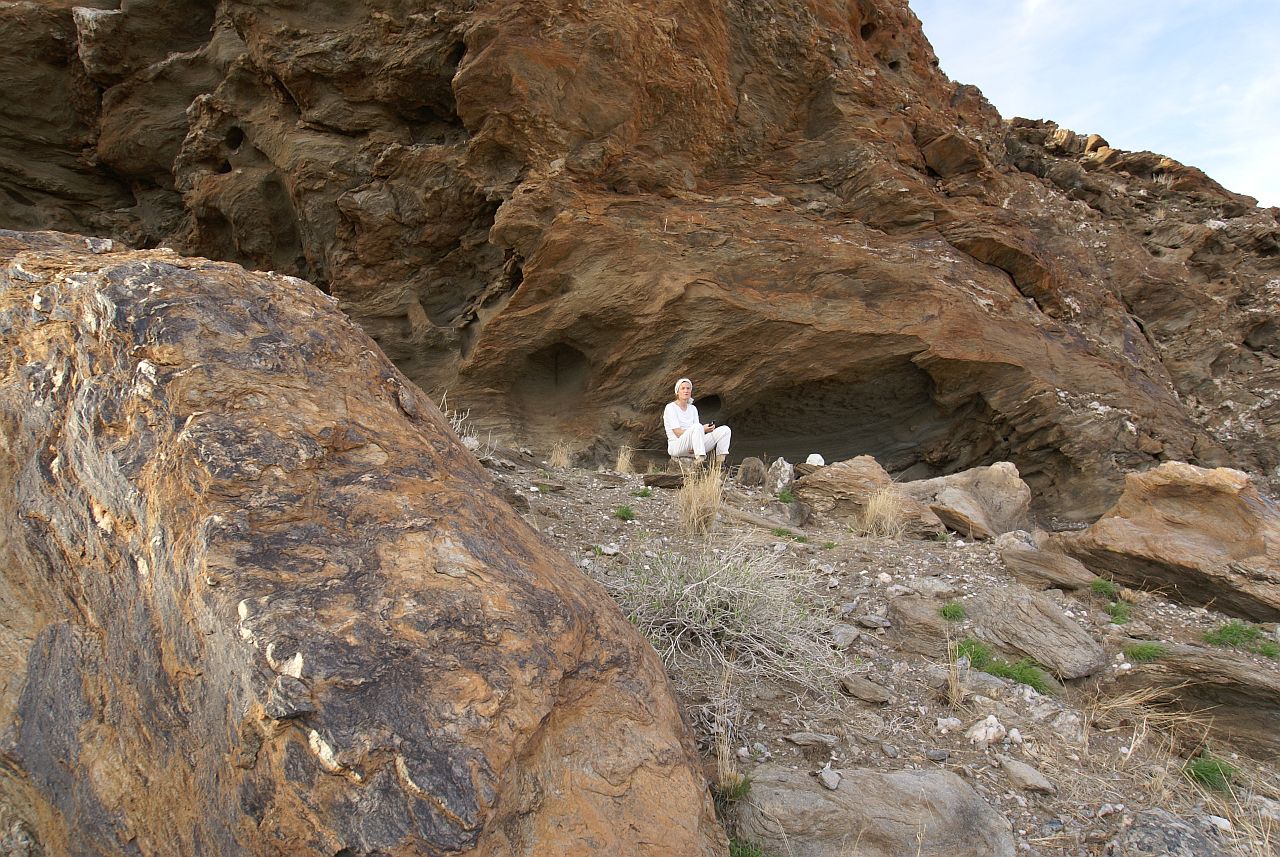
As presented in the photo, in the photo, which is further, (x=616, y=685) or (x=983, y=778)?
(x=983, y=778)

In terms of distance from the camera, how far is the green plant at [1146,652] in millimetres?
3947

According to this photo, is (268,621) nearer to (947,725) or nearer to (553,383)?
(947,725)

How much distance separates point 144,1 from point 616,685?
11390 millimetres

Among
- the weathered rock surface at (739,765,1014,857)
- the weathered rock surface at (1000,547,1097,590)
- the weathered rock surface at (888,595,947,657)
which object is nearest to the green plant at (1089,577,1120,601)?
the weathered rock surface at (1000,547,1097,590)

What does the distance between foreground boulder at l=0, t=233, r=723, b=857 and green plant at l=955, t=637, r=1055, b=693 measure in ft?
7.44

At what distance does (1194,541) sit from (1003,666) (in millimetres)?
2472

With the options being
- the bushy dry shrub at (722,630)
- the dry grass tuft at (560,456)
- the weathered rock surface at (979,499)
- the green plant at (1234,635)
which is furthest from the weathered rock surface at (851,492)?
the dry grass tuft at (560,456)

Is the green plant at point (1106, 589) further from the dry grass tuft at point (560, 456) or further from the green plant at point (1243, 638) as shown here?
the dry grass tuft at point (560, 456)

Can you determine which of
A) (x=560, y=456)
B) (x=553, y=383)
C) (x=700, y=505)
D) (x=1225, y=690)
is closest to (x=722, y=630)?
(x=700, y=505)

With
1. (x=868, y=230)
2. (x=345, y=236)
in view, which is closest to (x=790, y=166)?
(x=868, y=230)

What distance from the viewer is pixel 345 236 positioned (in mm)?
9273

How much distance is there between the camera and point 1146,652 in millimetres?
3977

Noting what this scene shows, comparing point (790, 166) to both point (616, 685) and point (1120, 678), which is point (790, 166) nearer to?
point (1120, 678)

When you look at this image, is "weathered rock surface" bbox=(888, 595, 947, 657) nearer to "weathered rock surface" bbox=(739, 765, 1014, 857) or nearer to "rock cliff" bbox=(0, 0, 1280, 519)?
"weathered rock surface" bbox=(739, 765, 1014, 857)
